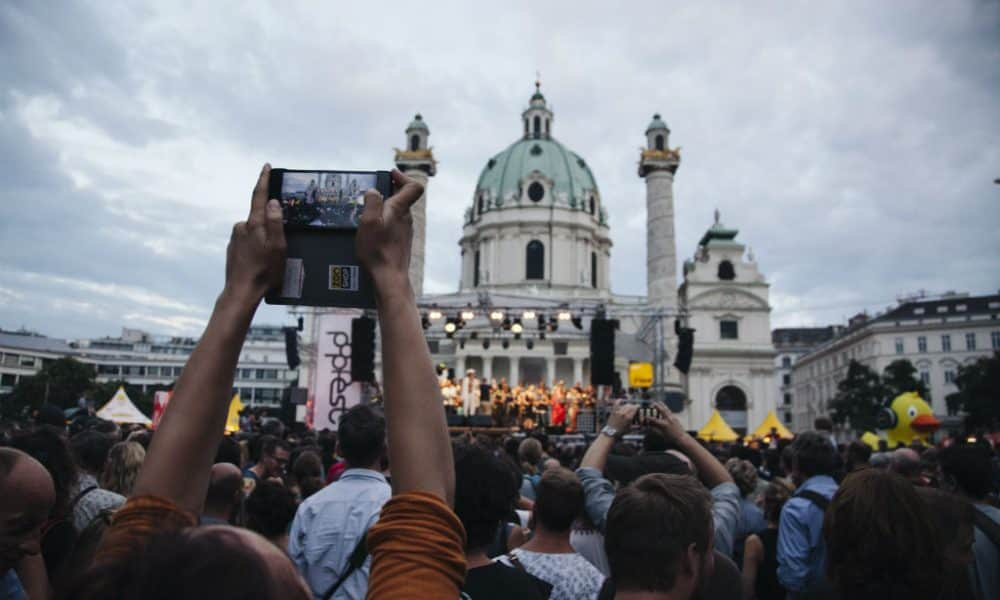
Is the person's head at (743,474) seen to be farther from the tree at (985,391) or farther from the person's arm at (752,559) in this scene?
the tree at (985,391)

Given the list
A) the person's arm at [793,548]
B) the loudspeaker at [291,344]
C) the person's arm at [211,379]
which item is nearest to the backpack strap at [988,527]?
the person's arm at [793,548]

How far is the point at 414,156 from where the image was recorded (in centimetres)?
5341

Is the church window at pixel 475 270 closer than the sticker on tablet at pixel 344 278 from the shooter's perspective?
No

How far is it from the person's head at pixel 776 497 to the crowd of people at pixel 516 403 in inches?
849

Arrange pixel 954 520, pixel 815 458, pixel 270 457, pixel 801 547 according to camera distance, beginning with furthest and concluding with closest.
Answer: pixel 270 457
pixel 815 458
pixel 801 547
pixel 954 520

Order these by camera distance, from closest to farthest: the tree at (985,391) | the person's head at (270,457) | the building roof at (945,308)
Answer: the person's head at (270,457) < the tree at (985,391) < the building roof at (945,308)

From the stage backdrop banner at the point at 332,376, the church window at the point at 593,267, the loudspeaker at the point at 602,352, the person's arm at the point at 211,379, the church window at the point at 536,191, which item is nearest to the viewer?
the person's arm at the point at 211,379

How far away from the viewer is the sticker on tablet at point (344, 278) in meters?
1.67

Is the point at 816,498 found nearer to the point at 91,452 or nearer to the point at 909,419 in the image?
the point at 91,452

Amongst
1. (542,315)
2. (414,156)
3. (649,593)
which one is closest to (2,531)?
(649,593)

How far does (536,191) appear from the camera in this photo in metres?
64.0

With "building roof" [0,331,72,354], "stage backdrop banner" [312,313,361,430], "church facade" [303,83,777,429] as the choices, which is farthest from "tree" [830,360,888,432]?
"building roof" [0,331,72,354]

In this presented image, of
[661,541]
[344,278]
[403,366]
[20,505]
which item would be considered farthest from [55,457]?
[661,541]

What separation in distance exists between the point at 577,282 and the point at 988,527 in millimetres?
59325
